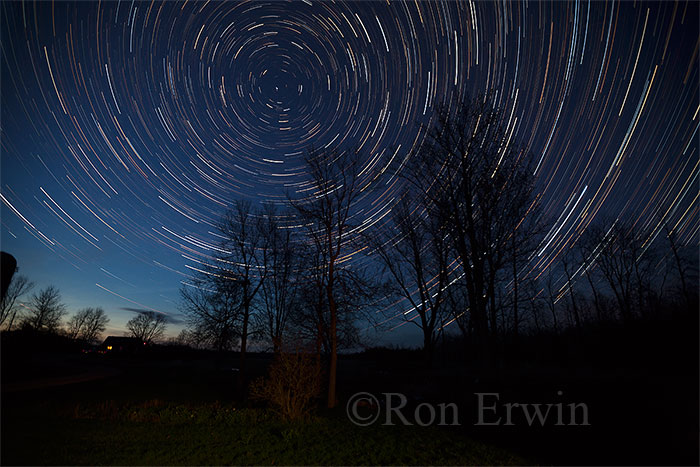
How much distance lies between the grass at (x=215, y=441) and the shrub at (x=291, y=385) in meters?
0.45

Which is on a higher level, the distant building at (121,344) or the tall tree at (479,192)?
the tall tree at (479,192)

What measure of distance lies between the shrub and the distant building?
5309 cm

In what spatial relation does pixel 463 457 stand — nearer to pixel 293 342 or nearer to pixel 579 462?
pixel 579 462

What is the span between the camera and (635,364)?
442 inches

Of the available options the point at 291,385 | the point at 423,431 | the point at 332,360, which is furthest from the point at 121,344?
the point at 423,431

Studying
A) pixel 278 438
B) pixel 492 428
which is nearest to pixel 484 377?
pixel 492 428

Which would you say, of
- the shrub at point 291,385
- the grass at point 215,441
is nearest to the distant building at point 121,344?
the grass at point 215,441

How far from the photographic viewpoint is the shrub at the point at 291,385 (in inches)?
400

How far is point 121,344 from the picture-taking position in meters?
55.9

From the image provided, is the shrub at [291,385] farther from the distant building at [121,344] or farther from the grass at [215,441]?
the distant building at [121,344]

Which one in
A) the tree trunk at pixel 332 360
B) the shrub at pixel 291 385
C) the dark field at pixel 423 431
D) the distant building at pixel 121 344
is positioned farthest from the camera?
the distant building at pixel 121 344

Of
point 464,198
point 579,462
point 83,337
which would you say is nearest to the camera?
point 579,462

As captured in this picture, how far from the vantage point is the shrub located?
1016cm

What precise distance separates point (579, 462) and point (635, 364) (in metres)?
6.59
